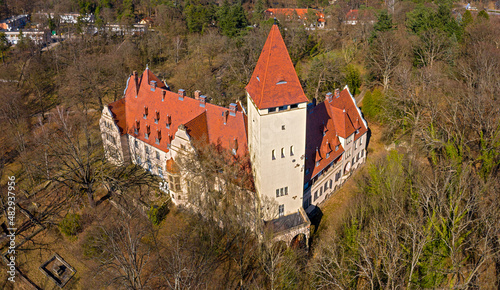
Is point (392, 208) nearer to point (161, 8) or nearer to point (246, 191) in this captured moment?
point (246, 191)

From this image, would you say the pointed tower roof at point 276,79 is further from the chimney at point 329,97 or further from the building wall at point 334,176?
the chimney at point 329,97

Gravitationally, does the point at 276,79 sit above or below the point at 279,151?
above

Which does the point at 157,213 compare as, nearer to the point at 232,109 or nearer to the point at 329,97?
the point at 232,109

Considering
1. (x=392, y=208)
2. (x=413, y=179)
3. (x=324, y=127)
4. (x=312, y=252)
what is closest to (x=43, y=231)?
(x=312, y=252)

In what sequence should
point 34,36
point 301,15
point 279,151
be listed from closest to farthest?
point 279,151 → point 301,15 → point 34,36

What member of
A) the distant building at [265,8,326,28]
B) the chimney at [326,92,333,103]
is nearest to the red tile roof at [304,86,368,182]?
the chimney at [326,92,333,103]

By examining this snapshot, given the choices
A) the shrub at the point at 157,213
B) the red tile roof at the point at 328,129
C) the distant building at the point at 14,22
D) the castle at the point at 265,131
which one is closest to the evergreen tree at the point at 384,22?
the castle at the point at 265,131

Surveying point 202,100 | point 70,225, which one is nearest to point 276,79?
point 202,100
